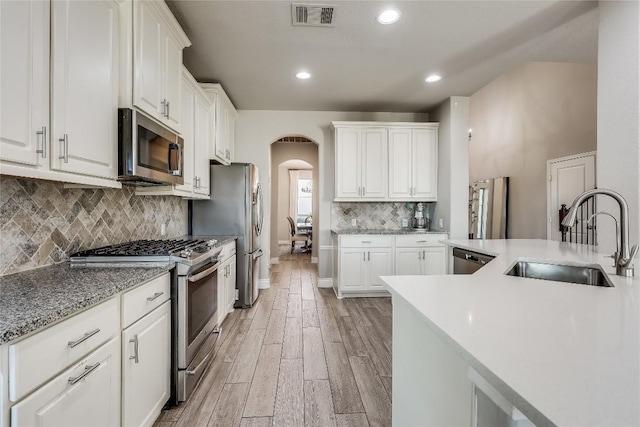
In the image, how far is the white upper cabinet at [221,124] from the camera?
11.4ft

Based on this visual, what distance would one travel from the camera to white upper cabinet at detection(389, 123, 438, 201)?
444 centimetres

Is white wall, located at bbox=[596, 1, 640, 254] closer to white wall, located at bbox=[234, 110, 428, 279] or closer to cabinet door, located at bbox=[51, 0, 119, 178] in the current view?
white wall, located at bbox=[234, 110, 428, 279]

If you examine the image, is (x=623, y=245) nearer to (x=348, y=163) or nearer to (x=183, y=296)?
(x=183, y=296)

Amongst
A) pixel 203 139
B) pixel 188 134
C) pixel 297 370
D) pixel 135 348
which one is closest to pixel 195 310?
pixel 135 348

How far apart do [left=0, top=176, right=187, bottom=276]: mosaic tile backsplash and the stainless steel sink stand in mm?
2417

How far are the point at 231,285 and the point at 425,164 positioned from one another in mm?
3135

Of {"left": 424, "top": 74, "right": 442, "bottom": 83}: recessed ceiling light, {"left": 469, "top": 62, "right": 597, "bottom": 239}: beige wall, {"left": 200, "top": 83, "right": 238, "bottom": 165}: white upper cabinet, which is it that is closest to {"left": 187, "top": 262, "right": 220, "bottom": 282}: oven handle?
{"left": 200, "top": 83, "right": 238, "bottom": 165}: white upper cabinet

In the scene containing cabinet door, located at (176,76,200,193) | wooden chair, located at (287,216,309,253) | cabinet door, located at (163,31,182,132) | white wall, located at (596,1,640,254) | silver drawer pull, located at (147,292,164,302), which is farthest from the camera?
wooden chair, located at (287,216,309,253)

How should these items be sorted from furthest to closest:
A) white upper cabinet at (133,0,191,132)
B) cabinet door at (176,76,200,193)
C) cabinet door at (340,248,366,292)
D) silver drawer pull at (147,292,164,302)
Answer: cabinet door at (340,248,366,292) → cabinet door at (176,76,200,193) → white upper cabinet at (133,0,191,132) → silver drawer pull at (147,292,164,302)

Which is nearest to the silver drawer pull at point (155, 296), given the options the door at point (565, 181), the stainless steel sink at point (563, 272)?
the stainless steel sink at point (563, 272)

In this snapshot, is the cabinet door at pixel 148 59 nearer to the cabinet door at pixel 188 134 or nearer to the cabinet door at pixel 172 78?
the cabinet door at pixel 172 78

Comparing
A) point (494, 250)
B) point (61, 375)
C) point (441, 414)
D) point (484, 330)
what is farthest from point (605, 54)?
point (61, 375)

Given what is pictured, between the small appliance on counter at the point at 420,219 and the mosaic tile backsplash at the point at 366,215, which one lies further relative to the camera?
the mosaic tile backsplash at the point at 366,215

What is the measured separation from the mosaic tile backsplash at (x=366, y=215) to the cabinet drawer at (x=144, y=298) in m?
3.16
